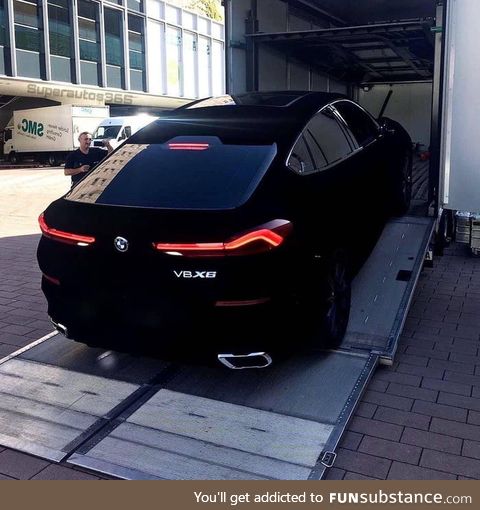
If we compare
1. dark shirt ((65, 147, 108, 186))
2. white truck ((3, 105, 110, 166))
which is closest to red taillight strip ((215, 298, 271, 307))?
dark shirt ((65, 147, 108, 186))

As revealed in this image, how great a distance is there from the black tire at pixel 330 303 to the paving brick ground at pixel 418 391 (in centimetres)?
42

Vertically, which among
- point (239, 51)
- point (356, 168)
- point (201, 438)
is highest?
point (239, 51)

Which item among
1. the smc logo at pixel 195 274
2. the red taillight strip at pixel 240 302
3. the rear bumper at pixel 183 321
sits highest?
the smc logo at pixel 195 274

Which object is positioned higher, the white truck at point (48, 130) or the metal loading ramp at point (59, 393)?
the white truck at point (48, 130)

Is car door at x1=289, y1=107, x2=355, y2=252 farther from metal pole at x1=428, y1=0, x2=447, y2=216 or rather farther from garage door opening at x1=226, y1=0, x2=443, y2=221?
garage door opening at x1=226, y1=0, x2=443, y2=221

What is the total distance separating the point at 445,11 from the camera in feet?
17.7

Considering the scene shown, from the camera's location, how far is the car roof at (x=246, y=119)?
3986 millimetres

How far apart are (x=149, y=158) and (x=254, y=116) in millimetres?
824

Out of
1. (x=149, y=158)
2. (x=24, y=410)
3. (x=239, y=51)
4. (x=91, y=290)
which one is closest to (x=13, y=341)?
(x=24, y=410)

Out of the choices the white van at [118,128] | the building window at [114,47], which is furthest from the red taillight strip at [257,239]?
the building window at [114,47]

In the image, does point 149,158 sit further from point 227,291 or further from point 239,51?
point 239,51

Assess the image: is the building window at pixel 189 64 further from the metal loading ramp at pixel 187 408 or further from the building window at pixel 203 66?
the metal loading ramp at pixel 187 408

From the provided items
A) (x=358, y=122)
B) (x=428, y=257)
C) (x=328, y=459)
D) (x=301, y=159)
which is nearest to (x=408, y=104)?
(x=428, y=257)

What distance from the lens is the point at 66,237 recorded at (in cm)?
358
